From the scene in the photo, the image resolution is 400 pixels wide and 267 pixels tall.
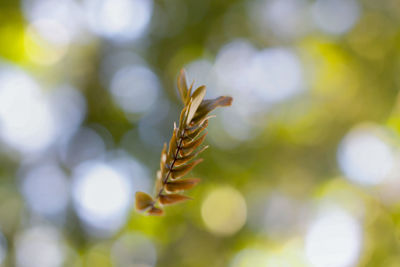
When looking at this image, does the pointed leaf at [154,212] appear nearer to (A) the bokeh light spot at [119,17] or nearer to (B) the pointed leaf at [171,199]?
(B) the pointed leaf at [171,199]

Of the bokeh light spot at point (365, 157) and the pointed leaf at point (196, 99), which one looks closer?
the pointed leaf at point (196, 99)

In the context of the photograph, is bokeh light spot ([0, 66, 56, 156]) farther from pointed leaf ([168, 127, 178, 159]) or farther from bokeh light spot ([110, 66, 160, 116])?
pointed leaf ([168, 127, 178, 159])

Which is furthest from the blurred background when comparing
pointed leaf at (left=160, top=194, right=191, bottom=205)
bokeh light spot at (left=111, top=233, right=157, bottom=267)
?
pointed leaf at (left=160, top=194, right=191, bottom=205)

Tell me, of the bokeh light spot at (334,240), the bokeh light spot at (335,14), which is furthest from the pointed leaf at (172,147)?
the bokeh light spot at (335,14)

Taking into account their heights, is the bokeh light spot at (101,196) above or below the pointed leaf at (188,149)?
below

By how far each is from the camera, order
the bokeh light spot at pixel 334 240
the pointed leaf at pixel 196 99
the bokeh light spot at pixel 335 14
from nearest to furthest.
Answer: the pointed leaf at pixel 196 99 < the bokeh light spot at pixel 334 240 < the bokeh light spot at pixel 335 14

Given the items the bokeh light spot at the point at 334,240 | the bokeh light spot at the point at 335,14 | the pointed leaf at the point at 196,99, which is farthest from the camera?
the bokeh light spot at the point at 335,14

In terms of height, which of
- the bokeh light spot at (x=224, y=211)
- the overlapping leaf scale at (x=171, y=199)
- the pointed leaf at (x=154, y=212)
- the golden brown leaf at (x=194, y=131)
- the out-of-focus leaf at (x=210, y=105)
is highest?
the out-of-focus leaf at (x=210, y=105)
